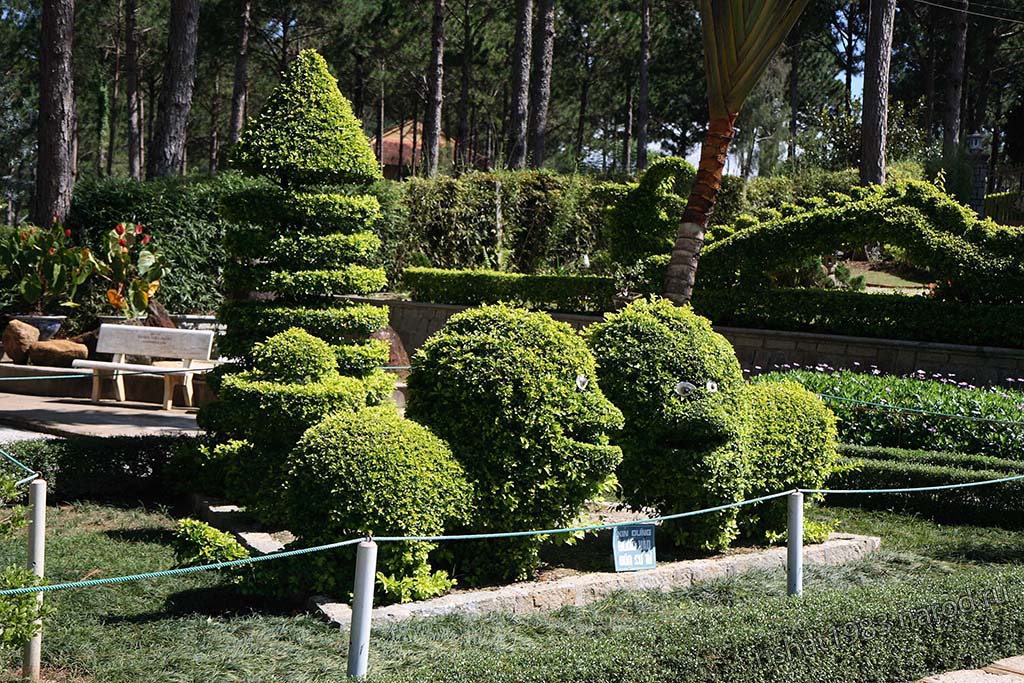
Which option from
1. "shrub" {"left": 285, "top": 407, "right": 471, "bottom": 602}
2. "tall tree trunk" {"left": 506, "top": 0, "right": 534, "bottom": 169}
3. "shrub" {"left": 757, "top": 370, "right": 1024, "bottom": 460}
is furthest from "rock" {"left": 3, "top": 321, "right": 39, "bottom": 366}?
"tall tree trunk" {"left": 506, "top": 0, "right": 534, "bottom": 169}

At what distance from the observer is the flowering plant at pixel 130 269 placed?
15062mm

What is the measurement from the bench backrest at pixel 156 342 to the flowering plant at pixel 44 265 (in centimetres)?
215

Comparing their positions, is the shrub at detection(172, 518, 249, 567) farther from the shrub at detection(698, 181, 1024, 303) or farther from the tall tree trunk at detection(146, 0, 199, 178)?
the tall tree trunk at detection(146, 0, 199, 178)

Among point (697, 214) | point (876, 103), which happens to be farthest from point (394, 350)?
point (876, 103)

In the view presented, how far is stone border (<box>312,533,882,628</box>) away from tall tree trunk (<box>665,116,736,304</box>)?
5.30 m

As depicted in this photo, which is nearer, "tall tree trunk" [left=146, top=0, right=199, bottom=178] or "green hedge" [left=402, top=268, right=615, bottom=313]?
"green hedge" [left=402, top=268, right=615, bottom=313]

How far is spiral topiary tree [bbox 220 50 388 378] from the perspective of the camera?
8.67 metres

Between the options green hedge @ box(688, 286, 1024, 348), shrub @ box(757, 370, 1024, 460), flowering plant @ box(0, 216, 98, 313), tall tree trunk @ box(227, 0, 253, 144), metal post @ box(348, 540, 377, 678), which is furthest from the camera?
tall tree trunk @ box(227, 0, 253, 144)

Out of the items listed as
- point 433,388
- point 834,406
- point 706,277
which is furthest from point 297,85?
point 706,277

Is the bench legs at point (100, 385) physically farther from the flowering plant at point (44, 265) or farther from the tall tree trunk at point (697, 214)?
the tall tree trunk at point (697, 214)

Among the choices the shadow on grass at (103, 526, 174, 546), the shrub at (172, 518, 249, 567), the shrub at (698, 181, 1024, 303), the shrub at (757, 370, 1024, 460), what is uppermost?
the shrub at (698, 181, 1024, 303)

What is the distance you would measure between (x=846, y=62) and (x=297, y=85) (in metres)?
39.4

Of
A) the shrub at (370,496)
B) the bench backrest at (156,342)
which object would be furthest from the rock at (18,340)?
the shrub at (370,496)

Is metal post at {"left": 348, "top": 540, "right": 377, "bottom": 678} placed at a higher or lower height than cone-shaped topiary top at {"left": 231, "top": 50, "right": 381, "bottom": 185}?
lower
